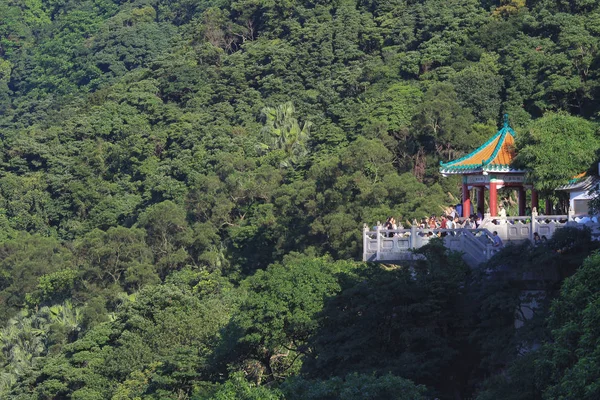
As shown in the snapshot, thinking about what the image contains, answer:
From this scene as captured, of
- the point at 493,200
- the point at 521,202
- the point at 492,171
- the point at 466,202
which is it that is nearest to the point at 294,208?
the point at 466,202

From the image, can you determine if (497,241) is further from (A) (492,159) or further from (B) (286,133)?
(B) (286,133)

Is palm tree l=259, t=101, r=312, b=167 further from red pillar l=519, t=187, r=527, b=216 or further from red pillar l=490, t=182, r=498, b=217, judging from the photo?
red pillar l=490, t=182, r=498, b=217

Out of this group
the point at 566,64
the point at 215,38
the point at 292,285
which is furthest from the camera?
the point at 215,38

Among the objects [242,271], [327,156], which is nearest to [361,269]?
[242,271]

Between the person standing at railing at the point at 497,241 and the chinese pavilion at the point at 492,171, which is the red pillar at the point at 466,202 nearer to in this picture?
the chinese pavilion at the point at 492,171

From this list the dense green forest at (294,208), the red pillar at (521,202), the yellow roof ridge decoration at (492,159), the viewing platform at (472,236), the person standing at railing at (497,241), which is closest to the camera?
the dense green forest at (294,208)

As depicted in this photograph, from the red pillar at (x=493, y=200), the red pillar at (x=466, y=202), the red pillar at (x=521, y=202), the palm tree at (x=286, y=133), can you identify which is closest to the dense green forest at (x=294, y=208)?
the palm tree at (x=286, y=133)

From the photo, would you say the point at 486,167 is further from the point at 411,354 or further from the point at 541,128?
the point at 411,354
